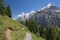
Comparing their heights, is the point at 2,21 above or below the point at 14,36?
above

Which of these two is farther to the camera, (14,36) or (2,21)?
(2,21)

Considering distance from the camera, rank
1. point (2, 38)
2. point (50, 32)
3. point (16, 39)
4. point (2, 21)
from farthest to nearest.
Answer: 1. point (50, 32)
2. point (2, 21)
3. point (16, 39)
4. point (2, 38)

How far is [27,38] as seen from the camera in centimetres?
4978

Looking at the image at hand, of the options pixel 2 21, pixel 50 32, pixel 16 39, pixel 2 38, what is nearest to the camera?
pixel 2 38

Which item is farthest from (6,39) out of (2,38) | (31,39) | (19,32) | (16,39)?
(31,39)

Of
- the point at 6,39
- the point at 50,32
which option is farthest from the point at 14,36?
the point at 50,32

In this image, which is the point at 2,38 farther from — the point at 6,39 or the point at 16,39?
the point at 16,39

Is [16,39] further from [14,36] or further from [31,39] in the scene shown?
[31,39]

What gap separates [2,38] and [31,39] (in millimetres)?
11838

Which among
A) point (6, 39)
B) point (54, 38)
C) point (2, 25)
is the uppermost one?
point (2, 25)

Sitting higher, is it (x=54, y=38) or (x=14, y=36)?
(x=14, y=36)

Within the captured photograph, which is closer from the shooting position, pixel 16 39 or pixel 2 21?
pixel 16 39

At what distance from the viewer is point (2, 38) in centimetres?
4212

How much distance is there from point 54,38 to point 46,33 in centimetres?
510
